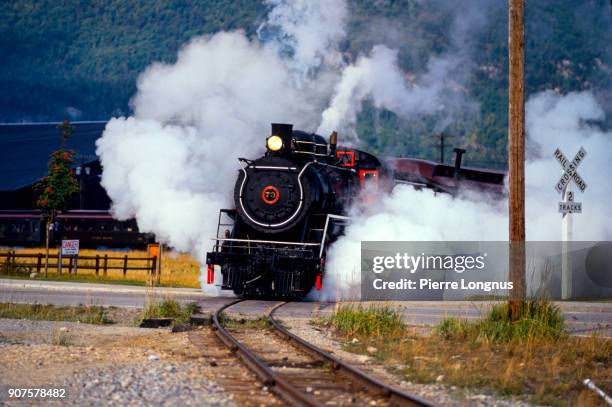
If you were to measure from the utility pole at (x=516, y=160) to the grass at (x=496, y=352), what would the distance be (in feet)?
1.48

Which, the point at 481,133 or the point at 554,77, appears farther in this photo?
the point at 481,133

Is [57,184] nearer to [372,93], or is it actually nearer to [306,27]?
[306,27]

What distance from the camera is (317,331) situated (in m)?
16.1

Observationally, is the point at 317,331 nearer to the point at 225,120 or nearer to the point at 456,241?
the point at 456,241

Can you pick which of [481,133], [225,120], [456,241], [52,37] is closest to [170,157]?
[225,120]

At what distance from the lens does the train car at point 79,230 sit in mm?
53500

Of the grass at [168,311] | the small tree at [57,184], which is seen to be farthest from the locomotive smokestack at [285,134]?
the small tree at [57,184]

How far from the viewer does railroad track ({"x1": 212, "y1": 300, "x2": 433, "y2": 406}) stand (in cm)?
927

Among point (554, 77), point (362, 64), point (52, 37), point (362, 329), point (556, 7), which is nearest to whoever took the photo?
point (362, 329)

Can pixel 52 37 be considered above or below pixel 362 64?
above

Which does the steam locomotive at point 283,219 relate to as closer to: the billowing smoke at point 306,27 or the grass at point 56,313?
the grass at point 56,313

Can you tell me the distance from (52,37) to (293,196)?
148020mm

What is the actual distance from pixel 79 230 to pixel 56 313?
3682 cm

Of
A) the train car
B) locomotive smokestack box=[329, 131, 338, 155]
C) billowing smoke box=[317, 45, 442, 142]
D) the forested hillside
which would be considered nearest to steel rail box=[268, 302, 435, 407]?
locomotive smokestack box=[329, 131, 338, 155]
